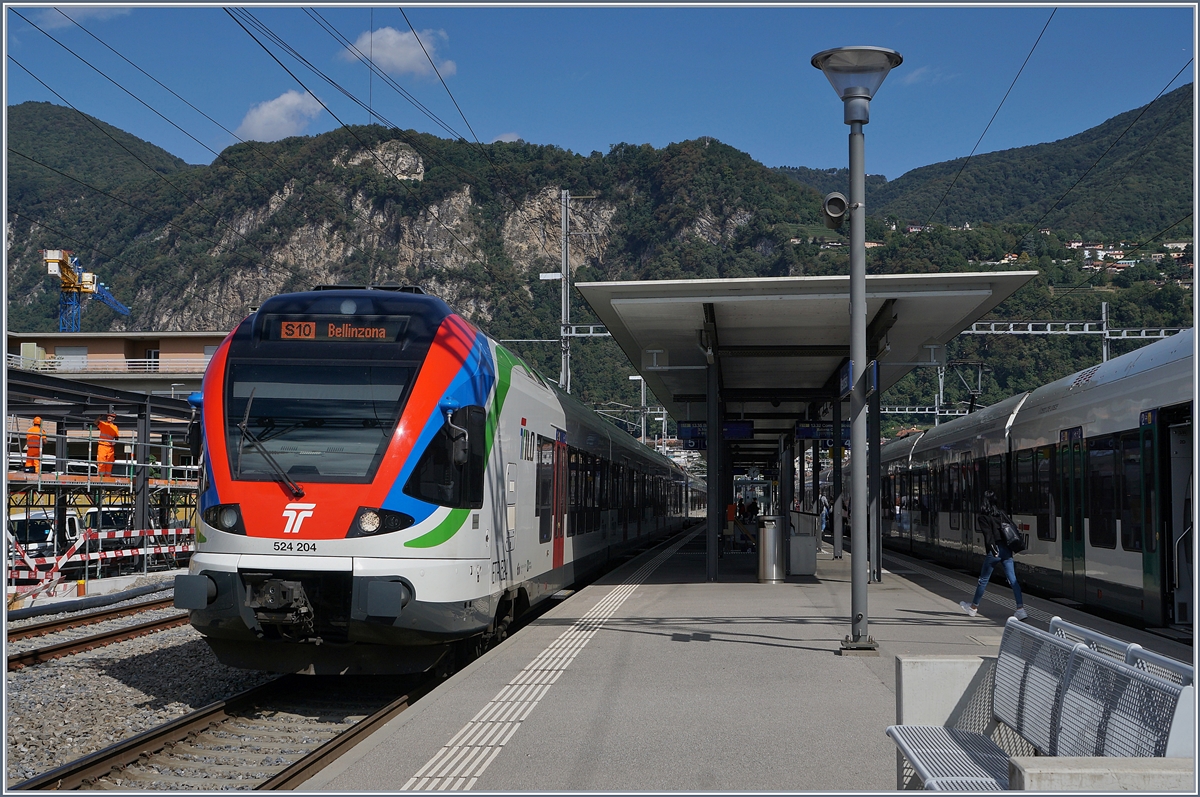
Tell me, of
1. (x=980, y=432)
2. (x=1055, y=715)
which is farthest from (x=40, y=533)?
(x=1055, y=715)

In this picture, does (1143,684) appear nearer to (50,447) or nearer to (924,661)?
(924,661)

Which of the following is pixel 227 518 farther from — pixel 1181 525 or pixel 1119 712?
pixel 1181 525

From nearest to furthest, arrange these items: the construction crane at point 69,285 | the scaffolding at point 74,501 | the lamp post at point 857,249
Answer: the lamp post at point 857,249
the scaffolding at point 74,501
the construction crane at point 69,285

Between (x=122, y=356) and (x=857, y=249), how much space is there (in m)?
66.4

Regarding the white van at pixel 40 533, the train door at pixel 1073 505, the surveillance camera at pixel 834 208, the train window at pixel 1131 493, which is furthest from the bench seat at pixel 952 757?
the white van at pixel 40 533

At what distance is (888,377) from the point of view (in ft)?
82.0

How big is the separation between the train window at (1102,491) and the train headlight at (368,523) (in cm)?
888

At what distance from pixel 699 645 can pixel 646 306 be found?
285 inches

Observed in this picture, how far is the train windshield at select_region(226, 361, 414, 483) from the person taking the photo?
29.4 ft

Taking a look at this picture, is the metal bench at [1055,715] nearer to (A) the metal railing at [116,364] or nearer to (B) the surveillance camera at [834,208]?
(B) the surveillance camera at [834,208]

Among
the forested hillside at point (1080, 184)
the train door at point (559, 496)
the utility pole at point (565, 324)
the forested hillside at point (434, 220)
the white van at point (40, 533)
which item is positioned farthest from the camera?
the forested hillside at point (434, 220)

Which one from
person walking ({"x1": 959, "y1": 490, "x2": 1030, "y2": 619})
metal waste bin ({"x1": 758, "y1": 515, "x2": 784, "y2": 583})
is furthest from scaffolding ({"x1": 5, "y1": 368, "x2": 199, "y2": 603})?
person walking ({"x1": 959, "y1": 490, "x2": 1030, "y2": 619})

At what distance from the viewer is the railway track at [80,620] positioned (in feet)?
43.2

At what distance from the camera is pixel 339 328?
958cm
